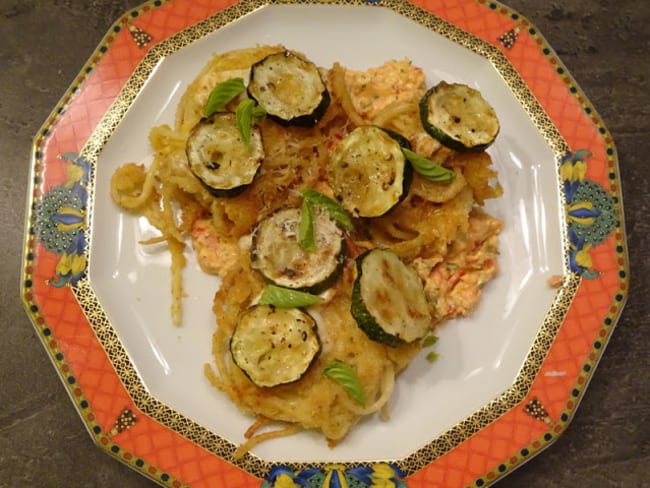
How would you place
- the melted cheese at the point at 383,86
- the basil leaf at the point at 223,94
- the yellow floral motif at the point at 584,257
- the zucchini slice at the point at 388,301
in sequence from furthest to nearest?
1. the melted cheese at the point at 383,86
2. the yellow floral motif at the point at 584,257
3. the basil leaf at the point at 223,94
4. the zucchini slice at the point at 388,301

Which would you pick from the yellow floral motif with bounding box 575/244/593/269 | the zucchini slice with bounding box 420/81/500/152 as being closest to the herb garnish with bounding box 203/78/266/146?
the zucchini slice with bounding box 420/81/500/152

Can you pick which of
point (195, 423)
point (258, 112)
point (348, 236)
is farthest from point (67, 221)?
point (348, 236)

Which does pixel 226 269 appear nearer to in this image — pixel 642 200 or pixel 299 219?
pixel 299 219

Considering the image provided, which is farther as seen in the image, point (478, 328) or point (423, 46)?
point (423, 46)

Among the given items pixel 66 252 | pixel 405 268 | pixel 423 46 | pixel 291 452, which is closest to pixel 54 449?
pixel 66 252

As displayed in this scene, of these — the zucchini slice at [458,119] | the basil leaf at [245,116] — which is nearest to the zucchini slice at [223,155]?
the basil leaf at [245,116]

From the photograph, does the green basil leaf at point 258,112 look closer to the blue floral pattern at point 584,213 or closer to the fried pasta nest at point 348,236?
the fried pasta nest at point 348,236
